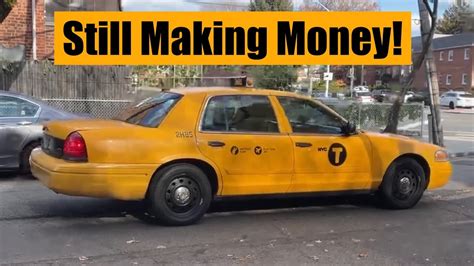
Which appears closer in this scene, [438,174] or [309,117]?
[309,117]

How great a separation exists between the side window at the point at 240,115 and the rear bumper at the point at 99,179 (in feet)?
2.93

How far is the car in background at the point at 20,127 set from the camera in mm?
8852

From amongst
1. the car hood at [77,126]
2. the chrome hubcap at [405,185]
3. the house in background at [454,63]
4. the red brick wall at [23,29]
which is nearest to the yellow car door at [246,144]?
the car hood at [77,126]

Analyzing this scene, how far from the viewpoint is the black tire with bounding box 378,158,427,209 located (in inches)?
285

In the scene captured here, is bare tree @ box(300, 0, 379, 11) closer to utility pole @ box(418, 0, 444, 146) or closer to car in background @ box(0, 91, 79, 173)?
utility pole @ box(418, 0, 444, 146)

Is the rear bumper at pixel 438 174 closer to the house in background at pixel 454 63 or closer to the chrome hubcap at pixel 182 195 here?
the chrome hubcap at pixel 182 195

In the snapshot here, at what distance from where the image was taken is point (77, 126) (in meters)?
6.12

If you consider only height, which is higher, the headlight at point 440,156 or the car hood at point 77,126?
the car hood at point 77,126

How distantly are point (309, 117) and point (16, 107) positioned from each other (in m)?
4.91

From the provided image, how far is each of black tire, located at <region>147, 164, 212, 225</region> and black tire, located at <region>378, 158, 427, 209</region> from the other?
2.38m

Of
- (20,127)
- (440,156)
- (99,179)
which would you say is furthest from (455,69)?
(99,179)

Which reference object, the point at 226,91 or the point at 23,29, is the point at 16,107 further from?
the point at 23,29

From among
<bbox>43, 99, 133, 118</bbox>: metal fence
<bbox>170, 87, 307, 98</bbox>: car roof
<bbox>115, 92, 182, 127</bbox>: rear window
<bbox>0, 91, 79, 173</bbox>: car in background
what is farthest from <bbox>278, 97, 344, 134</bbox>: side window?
<bbox>43, 99, 133, 118</bbox>: metal fence

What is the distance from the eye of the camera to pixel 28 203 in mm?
7230
